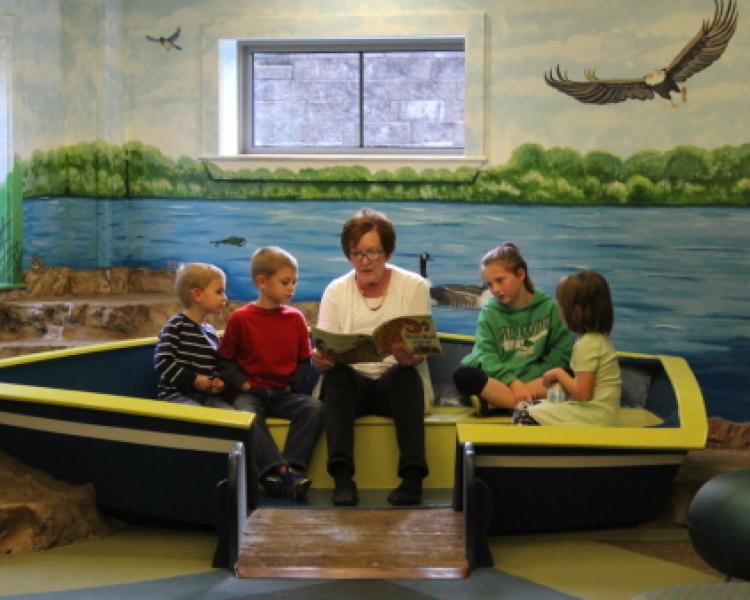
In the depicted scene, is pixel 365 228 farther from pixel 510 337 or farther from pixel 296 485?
pixel 296 485

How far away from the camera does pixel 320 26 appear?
7.49m

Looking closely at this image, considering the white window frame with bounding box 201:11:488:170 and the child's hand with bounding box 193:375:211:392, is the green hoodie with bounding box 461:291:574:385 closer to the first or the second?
the child's hand with bounding box 193:375:211:392

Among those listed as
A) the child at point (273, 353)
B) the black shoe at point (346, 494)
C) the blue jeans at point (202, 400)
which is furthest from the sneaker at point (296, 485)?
the blue jeans at point (202, 400)

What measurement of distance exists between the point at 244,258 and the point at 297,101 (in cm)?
106

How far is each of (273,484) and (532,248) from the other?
292 centimetres

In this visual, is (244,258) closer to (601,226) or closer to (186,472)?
(601,226)

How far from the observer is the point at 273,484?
16.2 ft

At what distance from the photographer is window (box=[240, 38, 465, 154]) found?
25.2ft

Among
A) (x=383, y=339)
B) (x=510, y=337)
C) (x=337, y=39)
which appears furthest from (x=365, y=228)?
(x=337, y=39)

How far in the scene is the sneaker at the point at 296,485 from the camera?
4.88 m

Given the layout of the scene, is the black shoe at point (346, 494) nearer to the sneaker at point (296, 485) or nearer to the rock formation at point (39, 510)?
the sneaker at point (296, 485)

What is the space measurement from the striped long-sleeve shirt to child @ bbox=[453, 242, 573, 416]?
1069mm

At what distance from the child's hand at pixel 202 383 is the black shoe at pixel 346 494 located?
768 millimetres

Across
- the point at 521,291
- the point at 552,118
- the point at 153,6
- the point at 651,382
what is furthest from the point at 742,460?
the point at 153,6
